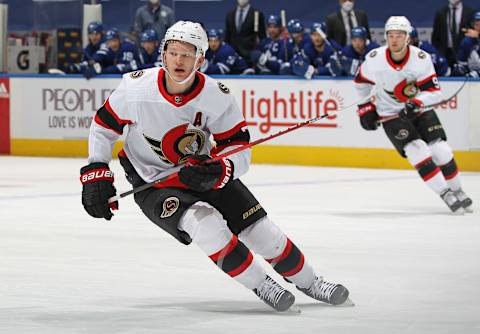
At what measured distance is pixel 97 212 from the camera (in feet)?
17.0

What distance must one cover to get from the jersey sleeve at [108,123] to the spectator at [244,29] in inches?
347

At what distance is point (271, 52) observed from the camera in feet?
45.3

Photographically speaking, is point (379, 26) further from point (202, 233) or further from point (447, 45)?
point (202, 233)

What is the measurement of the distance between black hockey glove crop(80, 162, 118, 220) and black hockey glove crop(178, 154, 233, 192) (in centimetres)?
29

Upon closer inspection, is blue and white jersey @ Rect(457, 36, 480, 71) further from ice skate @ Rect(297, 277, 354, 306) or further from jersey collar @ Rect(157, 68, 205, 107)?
jersey collar @ Rect(157, 68, 205, 107)

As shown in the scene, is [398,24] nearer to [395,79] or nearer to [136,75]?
[395,79]

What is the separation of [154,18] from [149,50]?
2.74 ft

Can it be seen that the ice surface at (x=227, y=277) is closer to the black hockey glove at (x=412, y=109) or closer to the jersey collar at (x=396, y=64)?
the black hockey glove at (x=412, y=109)

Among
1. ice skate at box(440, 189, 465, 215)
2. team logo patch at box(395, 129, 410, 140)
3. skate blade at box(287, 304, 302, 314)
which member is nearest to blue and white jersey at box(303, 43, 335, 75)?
team logo patch at box(395, 129, 410, 140)

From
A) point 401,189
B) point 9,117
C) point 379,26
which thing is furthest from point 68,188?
point 379,26

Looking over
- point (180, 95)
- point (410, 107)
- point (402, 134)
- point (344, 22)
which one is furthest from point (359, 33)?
point (180, 95)

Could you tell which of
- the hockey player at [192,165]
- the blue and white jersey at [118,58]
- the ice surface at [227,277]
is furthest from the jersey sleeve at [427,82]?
the blue and white jersey at [118,58]

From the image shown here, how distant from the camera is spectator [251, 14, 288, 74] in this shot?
13617mm

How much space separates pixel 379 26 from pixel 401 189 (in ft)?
13.8
